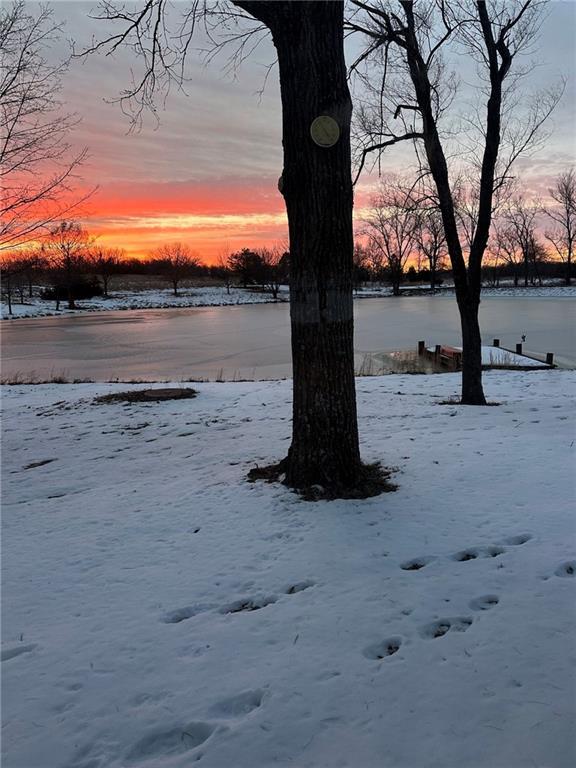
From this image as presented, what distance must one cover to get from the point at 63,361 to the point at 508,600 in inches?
724

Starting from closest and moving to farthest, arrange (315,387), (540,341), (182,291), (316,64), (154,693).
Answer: (154,693), (316,64), (315,387), (540,341), (182,291)

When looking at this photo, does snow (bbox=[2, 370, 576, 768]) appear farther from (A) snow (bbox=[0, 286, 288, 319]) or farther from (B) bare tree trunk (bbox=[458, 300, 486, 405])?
(A) snow (bbox=[0, 286, 288, 319])

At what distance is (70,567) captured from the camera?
325cm

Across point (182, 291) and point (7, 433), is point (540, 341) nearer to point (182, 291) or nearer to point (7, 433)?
point (7, 433)

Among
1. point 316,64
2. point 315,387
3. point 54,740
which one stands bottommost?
point 54,740

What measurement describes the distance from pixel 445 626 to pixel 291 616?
29.6 inches

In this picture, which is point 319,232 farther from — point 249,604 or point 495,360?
point 495,360

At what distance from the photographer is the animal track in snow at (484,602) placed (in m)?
2.63

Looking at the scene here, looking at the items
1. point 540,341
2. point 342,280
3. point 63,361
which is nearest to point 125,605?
point 342,280

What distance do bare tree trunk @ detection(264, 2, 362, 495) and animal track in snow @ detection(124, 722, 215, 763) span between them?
2.29 meters

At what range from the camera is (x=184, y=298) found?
2608 inches

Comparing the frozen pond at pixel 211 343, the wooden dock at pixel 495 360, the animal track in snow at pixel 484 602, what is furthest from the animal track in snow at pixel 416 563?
the frozen pond at pixel 211 343

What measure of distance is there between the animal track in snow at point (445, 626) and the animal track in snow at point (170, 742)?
1.07m

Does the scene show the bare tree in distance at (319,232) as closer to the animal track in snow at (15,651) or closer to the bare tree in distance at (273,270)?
the animal track in snow at (15,651)
